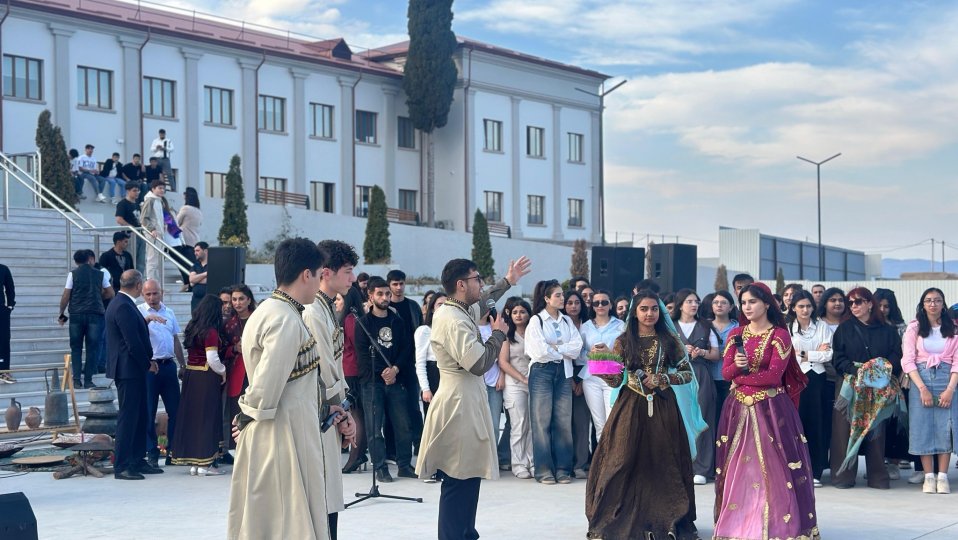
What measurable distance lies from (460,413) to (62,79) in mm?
31052

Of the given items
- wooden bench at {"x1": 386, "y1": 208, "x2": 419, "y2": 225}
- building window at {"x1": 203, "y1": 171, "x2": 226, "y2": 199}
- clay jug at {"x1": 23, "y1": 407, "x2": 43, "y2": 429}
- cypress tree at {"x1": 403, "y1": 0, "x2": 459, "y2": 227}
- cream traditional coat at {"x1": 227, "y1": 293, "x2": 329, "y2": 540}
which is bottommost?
clay jug at {"x1": 23, "y1": 407, "x2": 43, "y2": 429}

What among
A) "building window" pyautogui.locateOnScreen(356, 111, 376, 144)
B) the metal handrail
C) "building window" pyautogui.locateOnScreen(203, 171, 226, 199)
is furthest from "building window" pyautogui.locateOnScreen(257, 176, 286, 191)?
the metal handrail

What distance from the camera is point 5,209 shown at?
70.9 feet

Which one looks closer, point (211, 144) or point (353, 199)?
point (211, 144)

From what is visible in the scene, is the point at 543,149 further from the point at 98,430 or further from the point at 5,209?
the point at 98,430

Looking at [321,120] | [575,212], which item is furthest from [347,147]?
[575,212]

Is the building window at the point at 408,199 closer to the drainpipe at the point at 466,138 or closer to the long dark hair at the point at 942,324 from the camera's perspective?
the drainpipe at the point at 466,138

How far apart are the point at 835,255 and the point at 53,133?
42.7 metres

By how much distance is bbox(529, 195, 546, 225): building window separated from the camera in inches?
1976

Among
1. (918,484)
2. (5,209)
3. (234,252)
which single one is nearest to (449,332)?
(918,484)

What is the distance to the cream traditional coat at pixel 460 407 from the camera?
7387mm

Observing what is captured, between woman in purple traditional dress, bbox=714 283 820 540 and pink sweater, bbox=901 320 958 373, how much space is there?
2.69 m

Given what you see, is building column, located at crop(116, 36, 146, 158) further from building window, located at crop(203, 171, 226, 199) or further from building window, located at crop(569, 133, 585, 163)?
building window, located at crop(569, 133, 585, 163)

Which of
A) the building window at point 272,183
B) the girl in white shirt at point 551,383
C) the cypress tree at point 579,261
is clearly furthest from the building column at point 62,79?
the girl in white shirt at point 551,383
